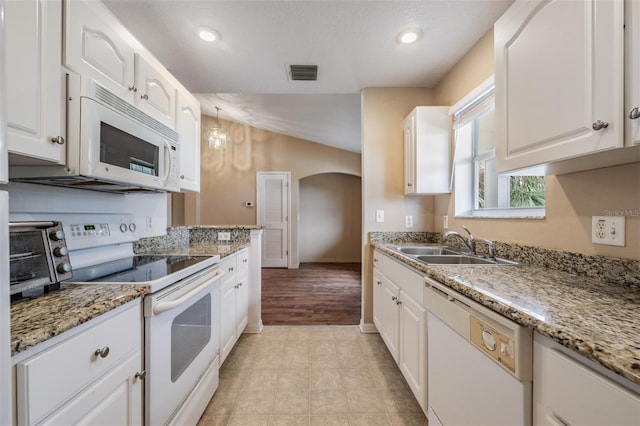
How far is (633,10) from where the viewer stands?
0.66 metres

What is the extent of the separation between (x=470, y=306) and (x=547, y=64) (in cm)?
92

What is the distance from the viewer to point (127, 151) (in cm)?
119

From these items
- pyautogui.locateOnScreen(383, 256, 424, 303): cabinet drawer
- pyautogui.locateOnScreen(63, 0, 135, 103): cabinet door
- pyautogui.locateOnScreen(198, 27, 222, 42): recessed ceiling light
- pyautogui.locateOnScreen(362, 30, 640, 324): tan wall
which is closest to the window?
pyautogui.locateOnScreen(362, 30, 640, 324): tan wall

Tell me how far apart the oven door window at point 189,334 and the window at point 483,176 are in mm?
1913

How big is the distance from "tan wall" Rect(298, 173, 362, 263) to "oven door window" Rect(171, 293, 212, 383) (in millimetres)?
4829

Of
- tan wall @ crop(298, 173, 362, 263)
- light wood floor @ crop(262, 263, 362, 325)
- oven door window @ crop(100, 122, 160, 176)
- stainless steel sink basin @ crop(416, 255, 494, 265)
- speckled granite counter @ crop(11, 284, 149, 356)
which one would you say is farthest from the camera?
tan wall @ crop(298, 173, 362, 263)

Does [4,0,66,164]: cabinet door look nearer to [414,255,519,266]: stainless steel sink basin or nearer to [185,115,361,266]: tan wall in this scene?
[414,255,519,266]: stainless steel sink basin

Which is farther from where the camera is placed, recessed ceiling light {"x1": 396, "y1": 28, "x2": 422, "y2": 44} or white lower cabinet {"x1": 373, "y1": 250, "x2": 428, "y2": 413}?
recessed ceiling light {"x1": 396, "y1": 28, "x2": 422, "y2": 44}

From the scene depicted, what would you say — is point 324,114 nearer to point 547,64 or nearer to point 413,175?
point 413,175

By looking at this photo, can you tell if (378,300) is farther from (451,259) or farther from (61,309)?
(61,309)

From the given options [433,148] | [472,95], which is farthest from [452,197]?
[472,95]

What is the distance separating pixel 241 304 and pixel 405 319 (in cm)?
138

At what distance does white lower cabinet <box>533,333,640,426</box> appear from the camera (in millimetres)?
478

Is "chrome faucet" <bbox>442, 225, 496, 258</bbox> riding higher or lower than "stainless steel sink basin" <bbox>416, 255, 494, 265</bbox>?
higher
